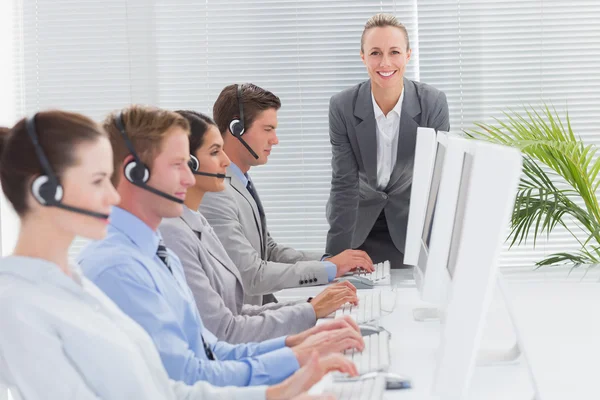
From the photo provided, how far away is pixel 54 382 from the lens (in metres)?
1.27

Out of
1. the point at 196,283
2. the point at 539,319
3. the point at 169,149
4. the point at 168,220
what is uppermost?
the point at 169,149

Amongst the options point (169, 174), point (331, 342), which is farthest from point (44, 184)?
point (331, 342)

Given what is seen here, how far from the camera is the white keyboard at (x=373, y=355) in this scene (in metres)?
1.83

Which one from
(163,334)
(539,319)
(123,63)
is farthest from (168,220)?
(123,63)

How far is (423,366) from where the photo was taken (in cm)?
196

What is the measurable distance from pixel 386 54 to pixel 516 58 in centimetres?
109

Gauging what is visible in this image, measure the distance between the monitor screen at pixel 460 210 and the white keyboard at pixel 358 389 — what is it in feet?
1.06

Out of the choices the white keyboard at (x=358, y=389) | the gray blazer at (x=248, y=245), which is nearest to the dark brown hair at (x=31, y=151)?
the white keyboard at (x=358, y=389)

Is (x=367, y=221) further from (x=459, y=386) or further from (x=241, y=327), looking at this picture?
(x=459, y=386)

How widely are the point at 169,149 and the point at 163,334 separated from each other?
1.41ft

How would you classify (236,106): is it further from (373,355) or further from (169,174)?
(373,355)

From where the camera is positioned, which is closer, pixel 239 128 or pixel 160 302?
pixel 160 302

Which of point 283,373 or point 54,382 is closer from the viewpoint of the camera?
point 54,382

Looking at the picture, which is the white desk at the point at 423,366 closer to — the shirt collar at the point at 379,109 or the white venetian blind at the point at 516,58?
the shirt collar at the point at 379,109
